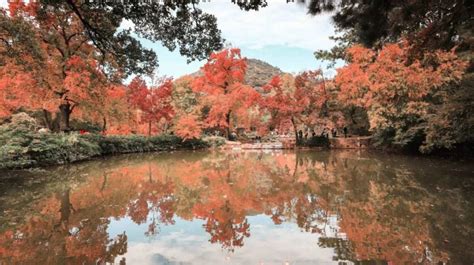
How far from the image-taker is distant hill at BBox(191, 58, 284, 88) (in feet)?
275

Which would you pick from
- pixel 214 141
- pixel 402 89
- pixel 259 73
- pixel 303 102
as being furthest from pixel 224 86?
pixel 259 73

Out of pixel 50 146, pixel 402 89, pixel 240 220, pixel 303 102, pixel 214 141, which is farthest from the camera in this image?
pixel 214 141

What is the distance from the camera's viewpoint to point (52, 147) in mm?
13836

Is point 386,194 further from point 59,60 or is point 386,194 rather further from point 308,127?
point 308,127

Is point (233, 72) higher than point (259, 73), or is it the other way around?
point (259, 73)

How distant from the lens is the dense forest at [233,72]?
23.7ft

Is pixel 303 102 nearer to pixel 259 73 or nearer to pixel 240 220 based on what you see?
pixel 240 220

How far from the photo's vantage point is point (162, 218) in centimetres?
624

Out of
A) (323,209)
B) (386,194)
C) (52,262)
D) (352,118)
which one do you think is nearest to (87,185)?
(52,262)

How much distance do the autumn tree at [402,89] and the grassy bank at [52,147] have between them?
1453cm

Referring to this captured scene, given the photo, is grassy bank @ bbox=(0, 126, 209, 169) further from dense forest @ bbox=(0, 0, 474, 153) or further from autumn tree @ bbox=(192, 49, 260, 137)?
autumn tree @ bbox=(192, 49, 260, 137)

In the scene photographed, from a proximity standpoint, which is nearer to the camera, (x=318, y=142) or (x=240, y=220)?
(x=240, y=220)

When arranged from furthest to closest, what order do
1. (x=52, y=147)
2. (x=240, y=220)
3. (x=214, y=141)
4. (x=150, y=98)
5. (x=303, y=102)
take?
1. (x=214, y=141)
2. (x=150, y=98)
3. (x=303, y=102)
4. (x=52, y=147)
5. (x=240, y=220)

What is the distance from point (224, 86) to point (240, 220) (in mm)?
24985
